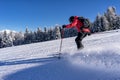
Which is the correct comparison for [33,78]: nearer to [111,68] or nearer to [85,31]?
[111,68]

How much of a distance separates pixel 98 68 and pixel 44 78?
1954 mm

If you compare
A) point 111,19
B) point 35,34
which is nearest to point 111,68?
point 111,19

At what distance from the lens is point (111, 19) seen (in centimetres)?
7756

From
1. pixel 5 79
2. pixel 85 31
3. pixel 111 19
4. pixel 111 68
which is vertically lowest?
pixel 5 79

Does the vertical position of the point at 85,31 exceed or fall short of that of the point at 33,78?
it exceeds it

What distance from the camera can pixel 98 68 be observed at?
667 cm

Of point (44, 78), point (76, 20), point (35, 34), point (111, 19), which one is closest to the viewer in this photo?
point (44, 78)

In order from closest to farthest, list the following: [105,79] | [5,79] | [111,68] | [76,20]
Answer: [105,79] → [111,68] → [5,79] → [76,20]

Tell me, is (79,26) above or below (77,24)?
below

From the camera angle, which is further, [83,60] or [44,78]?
[83,60]

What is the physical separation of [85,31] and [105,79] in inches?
→ 226

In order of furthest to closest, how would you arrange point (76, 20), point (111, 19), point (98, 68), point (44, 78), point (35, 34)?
point (35, 34) → point (111, 19) → point (76, 20) → point (44, 78) → point (98, 68)

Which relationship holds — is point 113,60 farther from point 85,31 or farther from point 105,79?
point 85,31

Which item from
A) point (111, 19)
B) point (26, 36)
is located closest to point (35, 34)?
point (26, 36)
